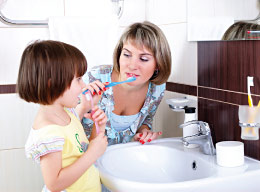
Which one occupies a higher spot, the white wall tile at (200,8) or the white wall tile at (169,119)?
the white wall tile at (200,8)

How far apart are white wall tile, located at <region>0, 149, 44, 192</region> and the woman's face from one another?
0.86 metres

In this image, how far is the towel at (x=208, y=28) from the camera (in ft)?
4.52

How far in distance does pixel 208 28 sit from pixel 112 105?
510 millimetres

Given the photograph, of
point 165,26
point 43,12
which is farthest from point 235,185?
point 43,12

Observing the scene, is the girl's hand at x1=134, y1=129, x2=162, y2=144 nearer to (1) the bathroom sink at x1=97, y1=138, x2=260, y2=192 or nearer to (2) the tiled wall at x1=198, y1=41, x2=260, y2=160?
(1) the bathroom sink at x1=97, y1=138, x2=260, y2=192

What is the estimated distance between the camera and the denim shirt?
160 centimetres

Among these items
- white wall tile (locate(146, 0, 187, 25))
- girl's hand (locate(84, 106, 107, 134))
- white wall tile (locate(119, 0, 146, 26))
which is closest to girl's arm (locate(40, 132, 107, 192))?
girl's hand (locate(84, 106, 107, 134))

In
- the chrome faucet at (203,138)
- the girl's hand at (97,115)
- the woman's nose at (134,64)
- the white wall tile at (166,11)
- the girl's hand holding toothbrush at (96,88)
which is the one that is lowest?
the chrome faucet at (203,138)

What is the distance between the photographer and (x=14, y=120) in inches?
78.6

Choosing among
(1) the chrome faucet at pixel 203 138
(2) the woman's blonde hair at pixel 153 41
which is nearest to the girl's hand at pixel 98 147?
(1) the chrome faucet at pixel 203 138

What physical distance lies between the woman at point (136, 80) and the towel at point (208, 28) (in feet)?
0.45

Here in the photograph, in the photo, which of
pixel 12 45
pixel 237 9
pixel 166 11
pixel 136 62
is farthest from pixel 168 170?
pixel 12 45

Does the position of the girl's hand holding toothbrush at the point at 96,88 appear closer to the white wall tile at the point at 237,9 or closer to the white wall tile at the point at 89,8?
the white wall tile at the point at 237,9

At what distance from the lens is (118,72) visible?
5.35ft
